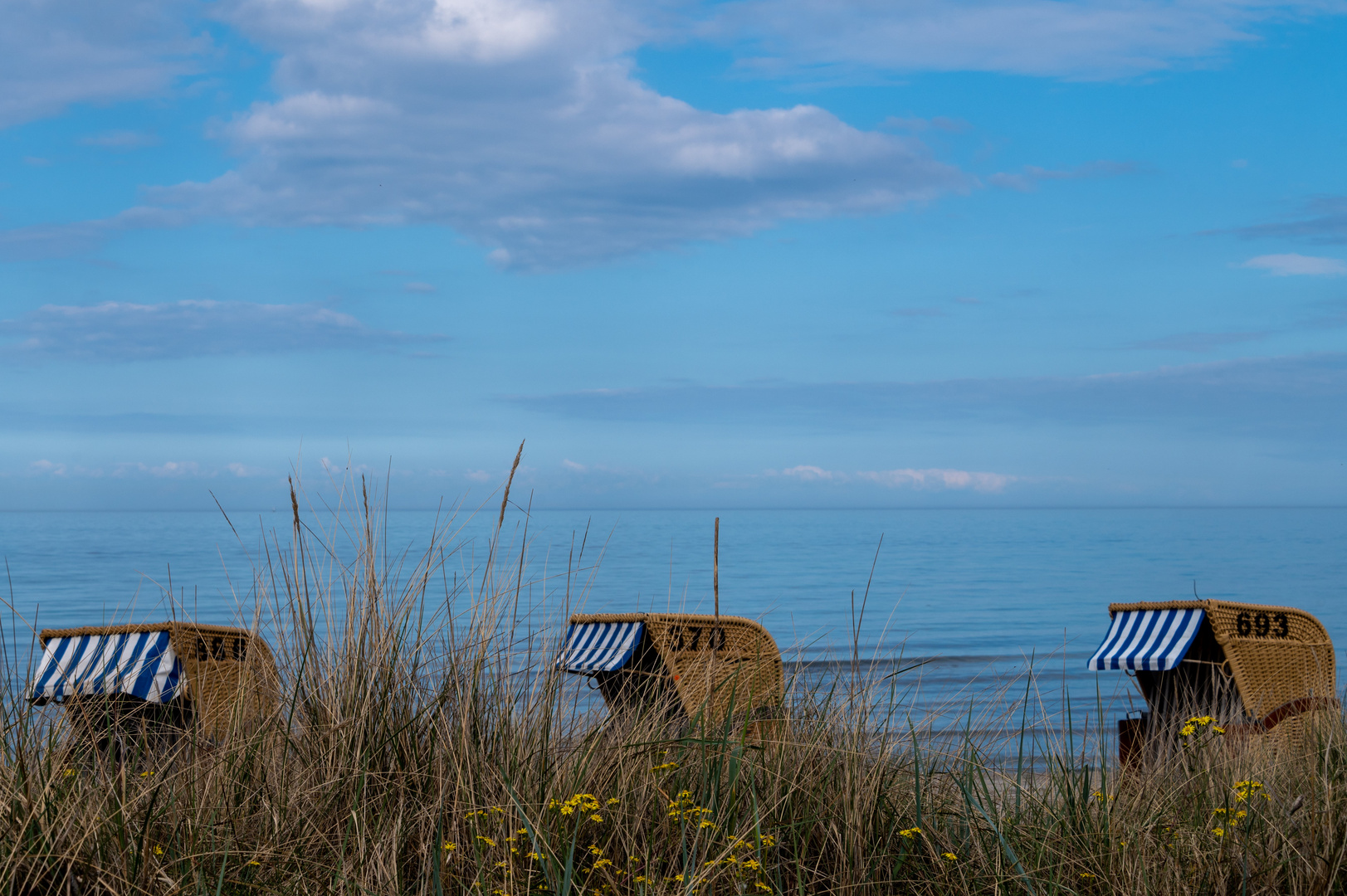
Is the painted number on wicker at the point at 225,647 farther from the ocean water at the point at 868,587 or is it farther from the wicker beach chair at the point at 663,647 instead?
the wicker beach chair at the point at 663,647

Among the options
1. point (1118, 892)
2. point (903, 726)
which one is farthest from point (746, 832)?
point (903, 726)

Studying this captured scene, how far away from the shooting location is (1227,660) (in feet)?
17.8

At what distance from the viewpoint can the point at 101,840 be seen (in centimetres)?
226

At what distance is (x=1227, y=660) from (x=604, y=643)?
3.00 metres

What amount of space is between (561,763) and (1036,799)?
1.21 meters

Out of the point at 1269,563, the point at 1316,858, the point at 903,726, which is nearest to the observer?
the point at 1316,858

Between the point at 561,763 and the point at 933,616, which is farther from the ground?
the point at 561,763

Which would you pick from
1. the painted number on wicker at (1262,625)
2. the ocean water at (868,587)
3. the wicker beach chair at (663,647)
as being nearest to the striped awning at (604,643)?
the wicker beach chair at (663,647)

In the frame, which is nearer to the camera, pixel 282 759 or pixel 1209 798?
pixel 282 759

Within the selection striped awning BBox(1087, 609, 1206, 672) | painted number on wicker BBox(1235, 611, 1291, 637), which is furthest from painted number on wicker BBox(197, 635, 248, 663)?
painted number on wicker BBox(1235, 611, 1291, 637)

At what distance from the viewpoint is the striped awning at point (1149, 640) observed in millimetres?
5480

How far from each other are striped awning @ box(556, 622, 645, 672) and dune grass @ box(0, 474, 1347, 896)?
77.4 inches

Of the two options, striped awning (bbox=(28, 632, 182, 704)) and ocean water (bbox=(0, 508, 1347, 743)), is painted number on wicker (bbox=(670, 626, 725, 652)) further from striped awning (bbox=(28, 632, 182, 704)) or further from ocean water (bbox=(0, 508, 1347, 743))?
striped awning (bbox=(28, 632, 182, 704))

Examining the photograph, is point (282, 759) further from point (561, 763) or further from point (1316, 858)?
point (1316, 858)
